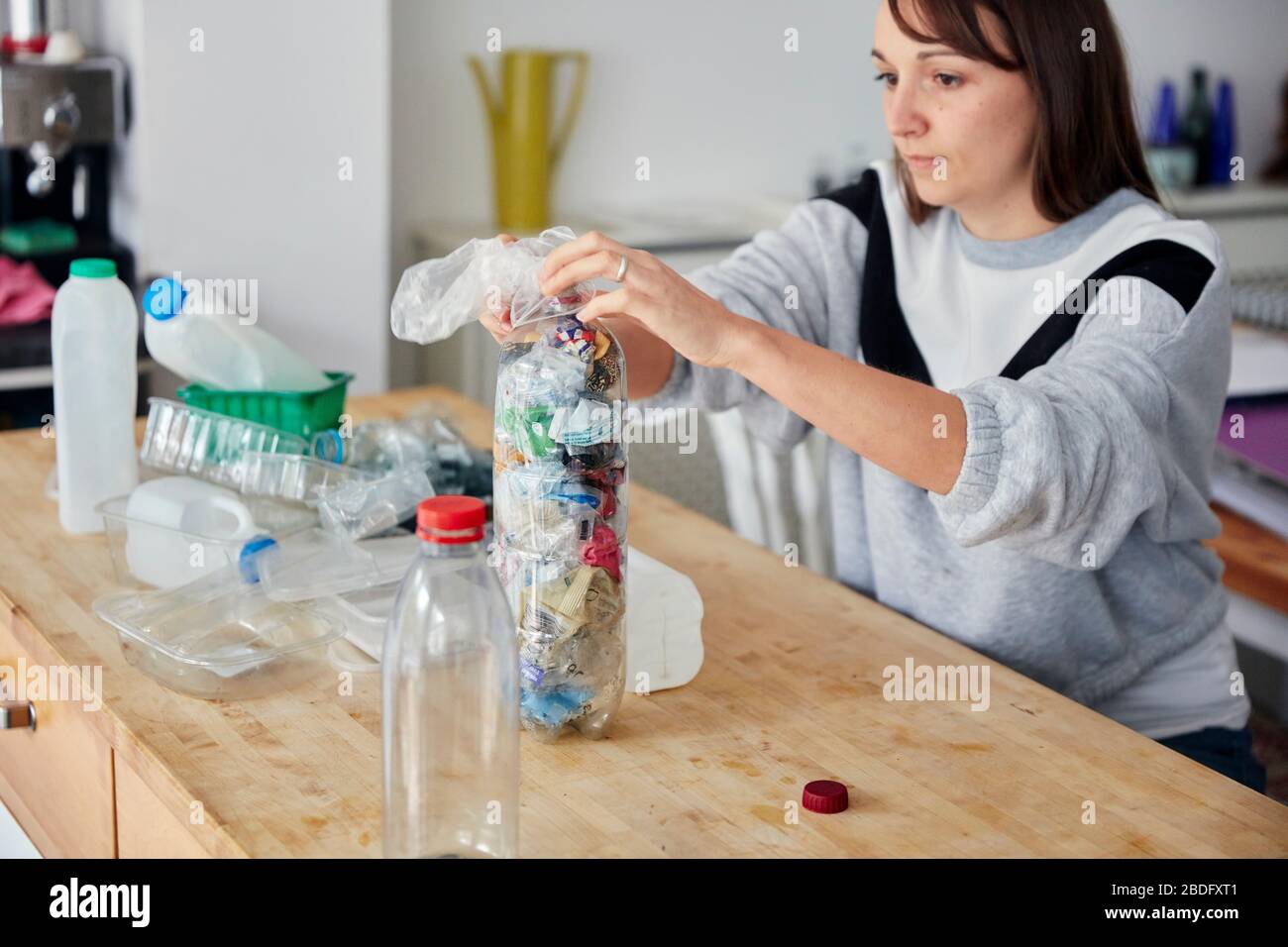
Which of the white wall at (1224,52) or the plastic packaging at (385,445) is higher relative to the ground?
the white wall at (1224,52)

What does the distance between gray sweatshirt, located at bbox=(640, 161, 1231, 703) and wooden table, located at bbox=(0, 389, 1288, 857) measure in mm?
151

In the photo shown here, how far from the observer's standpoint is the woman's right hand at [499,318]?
110 cm

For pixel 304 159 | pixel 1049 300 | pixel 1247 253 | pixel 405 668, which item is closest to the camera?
pixel 405 668

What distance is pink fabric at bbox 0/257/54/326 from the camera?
2.21m

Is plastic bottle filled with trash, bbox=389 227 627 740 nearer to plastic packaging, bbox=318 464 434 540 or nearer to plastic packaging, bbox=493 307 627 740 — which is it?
plastic packaging, bbox=493 307 627 740

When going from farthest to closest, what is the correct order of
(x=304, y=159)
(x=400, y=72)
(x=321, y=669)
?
(x=400, y=72), (x=304, y=159), (x=321, y=669)

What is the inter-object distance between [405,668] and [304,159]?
1700 mm

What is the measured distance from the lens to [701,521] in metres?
1.57

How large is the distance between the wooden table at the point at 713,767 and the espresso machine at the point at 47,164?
0.97 metres

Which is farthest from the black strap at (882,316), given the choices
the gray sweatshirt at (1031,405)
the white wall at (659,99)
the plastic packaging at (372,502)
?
the white wall at (659,99)

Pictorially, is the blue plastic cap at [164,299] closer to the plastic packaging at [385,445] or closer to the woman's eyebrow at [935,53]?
the plastic packaging at [385,445]

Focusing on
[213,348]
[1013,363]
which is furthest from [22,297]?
[1013,363]
